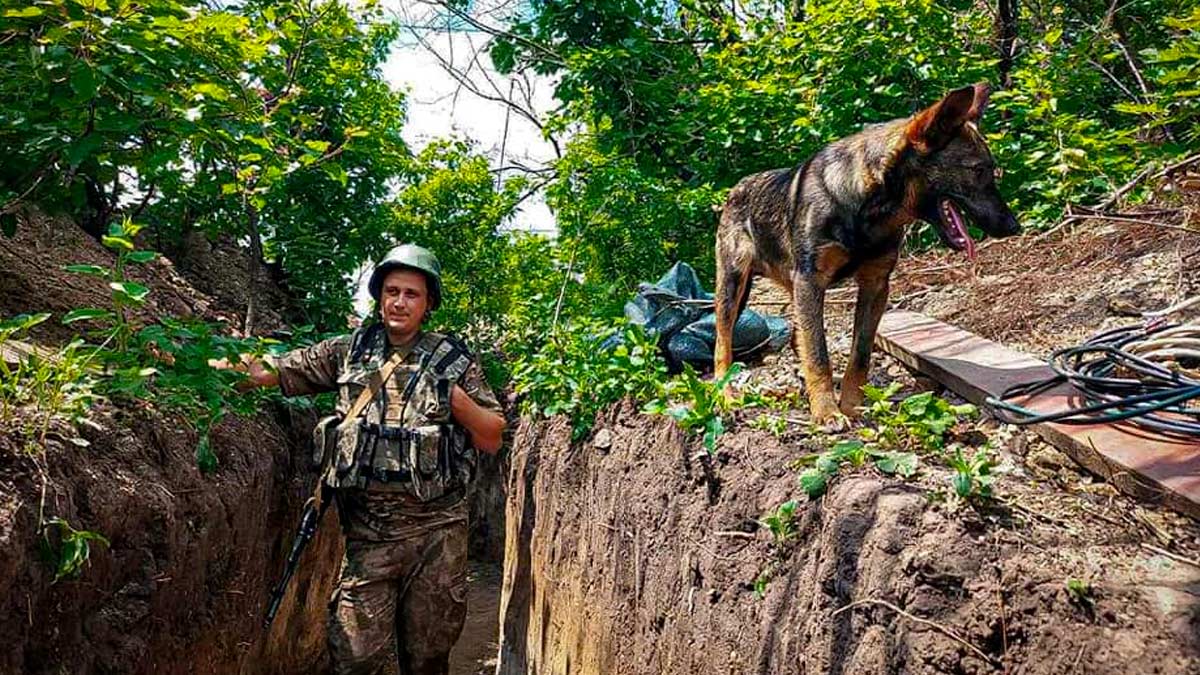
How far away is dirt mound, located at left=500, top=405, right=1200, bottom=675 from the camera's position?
5.45ft

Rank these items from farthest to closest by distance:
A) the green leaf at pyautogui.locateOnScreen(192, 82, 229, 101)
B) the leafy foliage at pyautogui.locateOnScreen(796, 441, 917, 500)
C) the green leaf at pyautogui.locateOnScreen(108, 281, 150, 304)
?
the green leaf at pyautogui.locateOnScreen(192, 82, 229, 101) → the green leaf at pyautogui.locateOnScreen(108, 281, 150, 304) → the leafy foliage at pyautogui.locateOnScreen(796, 441, 917, 500)

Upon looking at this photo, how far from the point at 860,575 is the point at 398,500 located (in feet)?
9.09

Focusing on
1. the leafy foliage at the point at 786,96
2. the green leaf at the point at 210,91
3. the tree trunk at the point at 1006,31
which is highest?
the tree trunk at the point at 1006,31

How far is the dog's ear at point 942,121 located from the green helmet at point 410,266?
8.63 ft

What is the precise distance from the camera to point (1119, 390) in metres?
2.62

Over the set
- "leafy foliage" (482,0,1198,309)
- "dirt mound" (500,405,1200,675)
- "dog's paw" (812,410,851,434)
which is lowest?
"dirt mound" (500,405,1200,675)

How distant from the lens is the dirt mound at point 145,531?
3098mm

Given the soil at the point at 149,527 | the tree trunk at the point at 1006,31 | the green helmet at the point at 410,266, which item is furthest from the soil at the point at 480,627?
the tree trunk at the point at 1006,31

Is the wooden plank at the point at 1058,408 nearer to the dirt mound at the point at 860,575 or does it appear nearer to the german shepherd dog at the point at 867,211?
the dirt mound at the point at 860,575

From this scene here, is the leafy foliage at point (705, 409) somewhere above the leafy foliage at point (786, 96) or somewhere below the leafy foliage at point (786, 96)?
below

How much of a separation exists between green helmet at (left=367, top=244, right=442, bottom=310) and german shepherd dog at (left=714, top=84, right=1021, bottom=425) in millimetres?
1896

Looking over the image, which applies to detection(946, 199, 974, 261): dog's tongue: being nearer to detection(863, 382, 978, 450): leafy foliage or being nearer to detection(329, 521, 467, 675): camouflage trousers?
detection(863, 382, 978, 450): leafy foliage

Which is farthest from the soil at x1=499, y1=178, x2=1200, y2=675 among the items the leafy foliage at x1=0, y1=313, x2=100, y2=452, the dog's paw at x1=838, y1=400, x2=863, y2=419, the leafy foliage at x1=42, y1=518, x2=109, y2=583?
the leafy foliage at x1=0, y1=313, x2=100, y2=452

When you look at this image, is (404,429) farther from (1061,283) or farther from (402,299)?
(1061,283)
